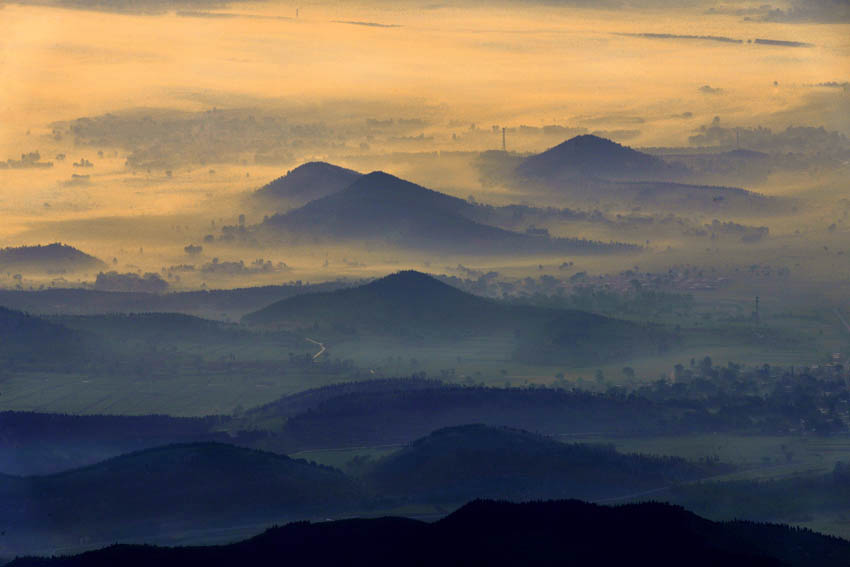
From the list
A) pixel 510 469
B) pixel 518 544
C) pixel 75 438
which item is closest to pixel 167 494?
pixel 510 469

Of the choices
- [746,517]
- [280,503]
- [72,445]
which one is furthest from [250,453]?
[746,517]

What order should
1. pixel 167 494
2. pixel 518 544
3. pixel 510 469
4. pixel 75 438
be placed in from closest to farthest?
pixel 518 544, pixel 167 494, pixel 510 469, pixel 75 438

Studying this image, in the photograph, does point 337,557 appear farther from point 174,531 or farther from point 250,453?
point 250,453

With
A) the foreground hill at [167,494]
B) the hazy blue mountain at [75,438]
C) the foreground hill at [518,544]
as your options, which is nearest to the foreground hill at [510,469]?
the foreground hill at [167,494]

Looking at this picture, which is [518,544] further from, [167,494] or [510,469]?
[167,494]

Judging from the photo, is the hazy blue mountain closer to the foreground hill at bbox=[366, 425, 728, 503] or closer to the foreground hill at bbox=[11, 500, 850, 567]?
the foreground hill at bbox=[366, 425, 728, 503]

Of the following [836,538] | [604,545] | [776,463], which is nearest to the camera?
[604,545]
